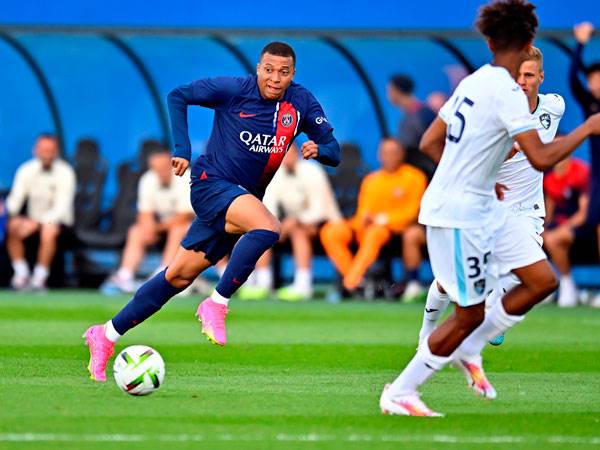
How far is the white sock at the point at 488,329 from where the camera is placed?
7.96 meters

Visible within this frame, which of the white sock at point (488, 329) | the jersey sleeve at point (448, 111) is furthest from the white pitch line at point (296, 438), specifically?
the jersey sleeve at point (448, 111)

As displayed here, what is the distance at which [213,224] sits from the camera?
372 inches

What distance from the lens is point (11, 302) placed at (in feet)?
55.2

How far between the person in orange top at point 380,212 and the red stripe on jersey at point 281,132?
852cm

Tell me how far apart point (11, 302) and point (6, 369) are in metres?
7.20

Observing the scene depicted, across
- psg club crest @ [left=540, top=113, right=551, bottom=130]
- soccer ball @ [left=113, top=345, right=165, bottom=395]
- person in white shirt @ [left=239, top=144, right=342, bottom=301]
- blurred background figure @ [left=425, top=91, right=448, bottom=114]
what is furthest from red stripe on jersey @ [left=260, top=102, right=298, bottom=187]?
blurred background figure @ [left=425, top=91, right=448, bottom=114]

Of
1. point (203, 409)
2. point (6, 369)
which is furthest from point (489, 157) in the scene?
Answer: point (6, 369)

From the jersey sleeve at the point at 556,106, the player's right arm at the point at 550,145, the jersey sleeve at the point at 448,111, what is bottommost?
the jersey sleeve at the point at 556,106

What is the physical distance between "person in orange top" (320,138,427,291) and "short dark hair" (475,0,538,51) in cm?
1079

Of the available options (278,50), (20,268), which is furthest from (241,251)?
(20,268)

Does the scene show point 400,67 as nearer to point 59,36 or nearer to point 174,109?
point 59,36

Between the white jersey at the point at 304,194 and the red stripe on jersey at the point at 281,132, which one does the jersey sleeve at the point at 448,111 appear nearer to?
the red stripe on jersey at the point at 281,132

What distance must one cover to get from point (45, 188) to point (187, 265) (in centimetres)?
1038

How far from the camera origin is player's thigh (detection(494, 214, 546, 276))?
7867mm
